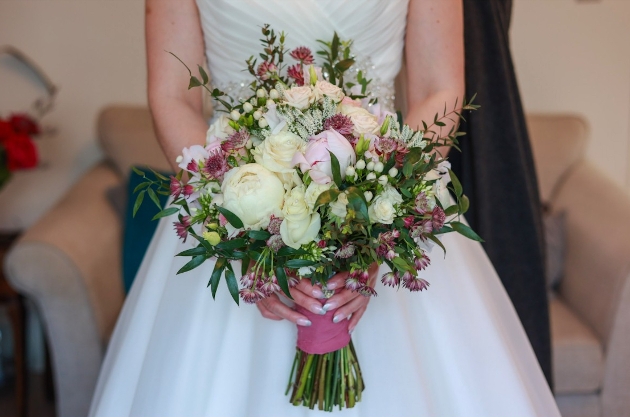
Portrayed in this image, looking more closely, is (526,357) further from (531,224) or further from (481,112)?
(481,112)

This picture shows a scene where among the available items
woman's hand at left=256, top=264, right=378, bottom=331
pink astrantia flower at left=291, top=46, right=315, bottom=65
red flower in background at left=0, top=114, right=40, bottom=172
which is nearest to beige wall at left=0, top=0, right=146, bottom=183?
red flower in background at left=0, top=114, right=40, bottom=172

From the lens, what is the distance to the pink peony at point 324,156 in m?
0.83

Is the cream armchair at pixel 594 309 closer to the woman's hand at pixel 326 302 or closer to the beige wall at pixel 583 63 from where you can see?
the beige wall at pixel 583 63

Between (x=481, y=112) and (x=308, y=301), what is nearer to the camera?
(x=308, y=301)

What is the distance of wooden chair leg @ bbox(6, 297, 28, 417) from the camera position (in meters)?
2.26

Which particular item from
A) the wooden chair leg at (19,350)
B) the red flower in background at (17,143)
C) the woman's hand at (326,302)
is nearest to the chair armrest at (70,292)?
the red flower in background at (17,143)

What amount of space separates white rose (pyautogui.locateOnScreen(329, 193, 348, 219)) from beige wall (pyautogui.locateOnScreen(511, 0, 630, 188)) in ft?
6.74

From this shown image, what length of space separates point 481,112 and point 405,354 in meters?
0.74

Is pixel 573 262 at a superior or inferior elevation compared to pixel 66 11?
inferior

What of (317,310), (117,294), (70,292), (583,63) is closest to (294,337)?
(317,310)

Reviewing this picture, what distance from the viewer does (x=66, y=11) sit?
8.38 feet

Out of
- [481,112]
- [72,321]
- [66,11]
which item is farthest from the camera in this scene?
[66,11]

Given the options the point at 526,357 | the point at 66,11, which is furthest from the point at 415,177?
the point at 66,11

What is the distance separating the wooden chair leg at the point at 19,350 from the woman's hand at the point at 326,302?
5.17 feet
